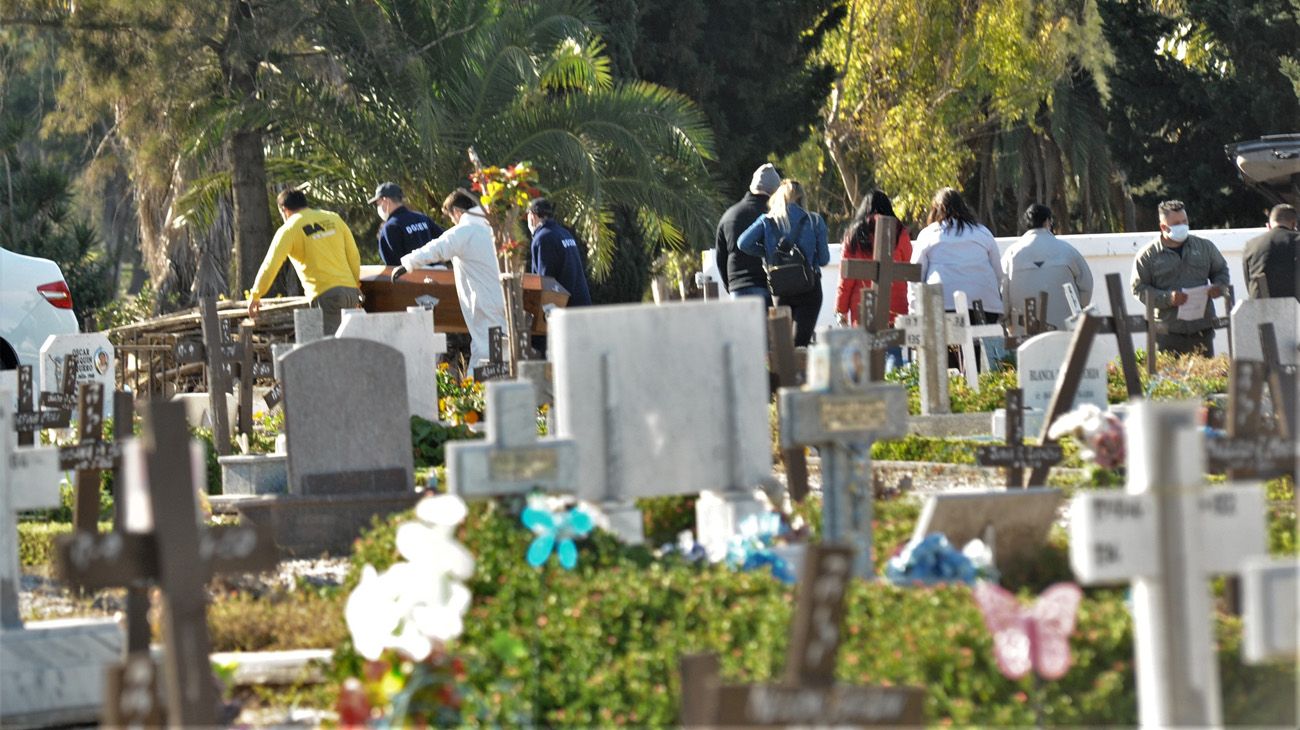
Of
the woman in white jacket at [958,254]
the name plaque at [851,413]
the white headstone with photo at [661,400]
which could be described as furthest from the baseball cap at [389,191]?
the name plaque at [851,413]

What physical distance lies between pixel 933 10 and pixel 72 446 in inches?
1123

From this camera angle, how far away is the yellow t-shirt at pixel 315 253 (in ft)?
49.6

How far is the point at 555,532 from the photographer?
6891 mm

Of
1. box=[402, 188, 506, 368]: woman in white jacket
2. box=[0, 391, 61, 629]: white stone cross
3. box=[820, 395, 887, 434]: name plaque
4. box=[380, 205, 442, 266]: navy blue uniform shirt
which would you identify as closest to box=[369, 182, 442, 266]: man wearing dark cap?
box=[380, 205, 442, 266]: navy blue uniform shirt

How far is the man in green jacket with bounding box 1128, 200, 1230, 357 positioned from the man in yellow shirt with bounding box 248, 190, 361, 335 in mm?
5749

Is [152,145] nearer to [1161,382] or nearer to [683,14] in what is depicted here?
[683,14]

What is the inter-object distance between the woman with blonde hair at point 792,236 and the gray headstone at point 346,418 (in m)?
4.61

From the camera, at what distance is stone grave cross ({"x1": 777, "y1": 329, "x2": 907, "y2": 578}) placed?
704 cm

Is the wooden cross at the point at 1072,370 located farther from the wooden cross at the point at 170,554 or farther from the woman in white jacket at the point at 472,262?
the woman in white jacket at the point at 472,262

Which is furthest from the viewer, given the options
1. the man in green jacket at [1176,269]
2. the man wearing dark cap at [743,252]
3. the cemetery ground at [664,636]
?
the man in green jacket at [1176,269]

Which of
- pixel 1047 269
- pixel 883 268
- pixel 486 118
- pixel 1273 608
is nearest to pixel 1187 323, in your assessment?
pixel 1047 269

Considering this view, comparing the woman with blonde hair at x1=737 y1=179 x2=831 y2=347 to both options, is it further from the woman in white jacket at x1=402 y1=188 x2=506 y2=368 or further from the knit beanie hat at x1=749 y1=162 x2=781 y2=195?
the woman in white jacket at x1=402 y1=188 x2=506 y2=368

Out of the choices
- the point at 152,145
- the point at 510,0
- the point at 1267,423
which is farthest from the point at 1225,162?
the point at 1267,423

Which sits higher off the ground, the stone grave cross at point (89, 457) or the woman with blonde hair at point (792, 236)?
the woman with blonde hair at point (792, 236)
